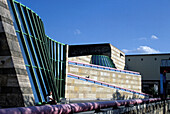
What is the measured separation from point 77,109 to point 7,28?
362 inches

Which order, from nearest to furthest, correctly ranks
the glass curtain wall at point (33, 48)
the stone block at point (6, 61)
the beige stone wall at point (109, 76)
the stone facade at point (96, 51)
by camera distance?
1. the stone block at point (6, 61)
2. the glass curtain wall at point (33, 48)
3. the beige stone wall at point (109, 76)
4. the stone facade at point (96, 51)

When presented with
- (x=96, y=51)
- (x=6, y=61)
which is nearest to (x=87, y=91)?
(x=6, y=61)

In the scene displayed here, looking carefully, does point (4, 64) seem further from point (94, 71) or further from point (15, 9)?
point (94, 71)

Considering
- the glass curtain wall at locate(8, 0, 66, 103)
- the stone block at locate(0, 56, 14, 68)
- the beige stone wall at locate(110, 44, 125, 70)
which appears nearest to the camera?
the stone block at locate(0, 56, 14, 68)

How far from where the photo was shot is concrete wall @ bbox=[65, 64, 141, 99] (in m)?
33.1

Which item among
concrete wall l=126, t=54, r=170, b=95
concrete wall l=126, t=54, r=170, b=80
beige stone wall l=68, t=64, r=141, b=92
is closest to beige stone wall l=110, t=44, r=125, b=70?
beige stone wall l=68, t=64, r=141, b=92

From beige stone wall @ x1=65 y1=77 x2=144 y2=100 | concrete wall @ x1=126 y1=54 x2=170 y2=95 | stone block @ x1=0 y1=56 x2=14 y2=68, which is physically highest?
concrete wall @ x1=126 y1=54 x2=170 y2=95

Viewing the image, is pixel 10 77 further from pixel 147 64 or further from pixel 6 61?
pixel 147 64

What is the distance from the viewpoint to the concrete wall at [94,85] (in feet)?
109

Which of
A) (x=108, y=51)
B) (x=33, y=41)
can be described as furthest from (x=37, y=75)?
(x=108, y=51)

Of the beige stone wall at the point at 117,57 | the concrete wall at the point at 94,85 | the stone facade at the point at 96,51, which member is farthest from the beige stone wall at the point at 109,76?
the beige stone wall at the point at 117,57

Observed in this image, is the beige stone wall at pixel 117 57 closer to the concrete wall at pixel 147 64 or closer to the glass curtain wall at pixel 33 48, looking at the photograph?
the concrete wall at pixel 147 64

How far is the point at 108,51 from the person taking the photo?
2274 inches

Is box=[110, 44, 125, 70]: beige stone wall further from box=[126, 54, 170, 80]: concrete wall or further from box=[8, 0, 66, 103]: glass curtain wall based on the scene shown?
box=[8, 0, 66, 103]: glass curtain wall
